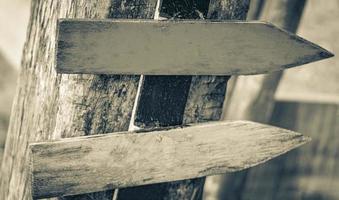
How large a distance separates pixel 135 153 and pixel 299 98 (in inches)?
109

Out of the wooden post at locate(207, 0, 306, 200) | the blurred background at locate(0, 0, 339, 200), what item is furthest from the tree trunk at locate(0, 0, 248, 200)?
the blurred background at locate(0, 0, 339, 200)

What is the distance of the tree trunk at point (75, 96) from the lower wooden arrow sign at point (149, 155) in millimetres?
67

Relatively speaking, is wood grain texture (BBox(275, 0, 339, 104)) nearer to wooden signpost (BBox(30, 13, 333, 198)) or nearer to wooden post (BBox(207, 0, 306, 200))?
wooden post (BBox(207, 0, 306, 200))

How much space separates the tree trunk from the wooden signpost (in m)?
0.07

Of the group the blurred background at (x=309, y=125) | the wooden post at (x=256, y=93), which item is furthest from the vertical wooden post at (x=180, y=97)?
the blurred background at (x=309, y=125)

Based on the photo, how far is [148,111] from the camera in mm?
1187

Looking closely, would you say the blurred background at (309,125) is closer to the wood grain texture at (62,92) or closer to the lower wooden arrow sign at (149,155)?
the lower wooden arrow sign at (149,155)

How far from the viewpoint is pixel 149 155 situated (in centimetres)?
112

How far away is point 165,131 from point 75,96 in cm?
25

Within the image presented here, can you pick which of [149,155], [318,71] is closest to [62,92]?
[149,155]

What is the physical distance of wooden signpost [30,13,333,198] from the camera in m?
0.99

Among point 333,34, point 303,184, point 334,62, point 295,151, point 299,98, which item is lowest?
point 303,184

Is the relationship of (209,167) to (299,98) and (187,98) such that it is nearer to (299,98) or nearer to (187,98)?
(187,98)

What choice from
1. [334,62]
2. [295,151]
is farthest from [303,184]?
[334,62]
